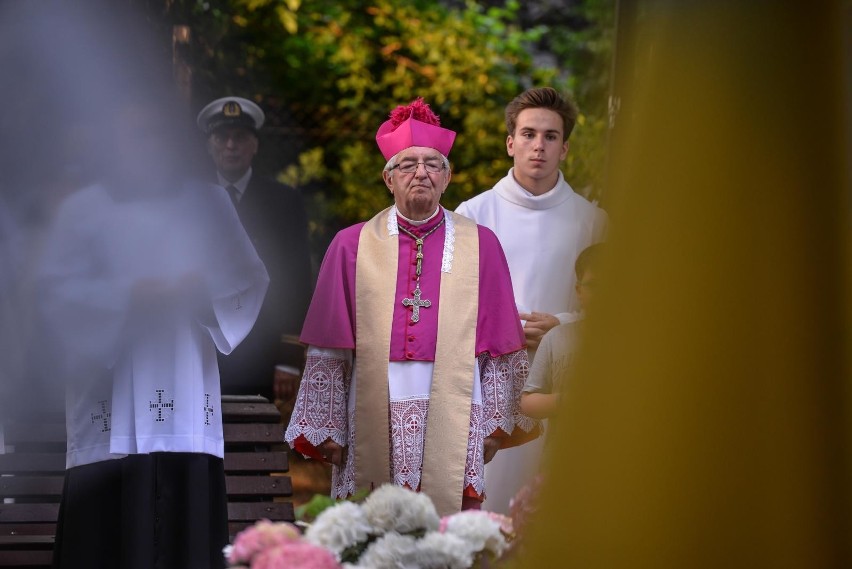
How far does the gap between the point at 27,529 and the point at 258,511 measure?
0.89 metres

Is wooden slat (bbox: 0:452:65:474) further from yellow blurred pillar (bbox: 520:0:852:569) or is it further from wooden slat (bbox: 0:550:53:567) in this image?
yellow blurred pillar (bbox: 520:0:852:569)

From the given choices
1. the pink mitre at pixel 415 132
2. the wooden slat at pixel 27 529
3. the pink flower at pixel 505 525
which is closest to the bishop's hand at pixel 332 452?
the pink mitre at pixel 415 132

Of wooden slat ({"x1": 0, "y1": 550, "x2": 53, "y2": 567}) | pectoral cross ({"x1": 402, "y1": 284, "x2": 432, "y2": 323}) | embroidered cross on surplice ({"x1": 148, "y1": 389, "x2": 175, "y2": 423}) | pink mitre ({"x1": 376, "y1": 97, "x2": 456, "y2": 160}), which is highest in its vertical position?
pink mitre ({"x1": 376, "y1": 97, "x2": 456, "y2": 160})

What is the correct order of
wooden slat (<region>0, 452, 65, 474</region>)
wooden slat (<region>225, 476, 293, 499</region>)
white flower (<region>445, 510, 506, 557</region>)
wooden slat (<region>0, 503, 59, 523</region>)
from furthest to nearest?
1. wooden slat (<region>225, 476, 293, 499</region>)
2. wooden slat (<region>0, 452, 65, 474</region>)
3. wooden slat (<region>0, 503, 59, 523</region>)
4. white flower (<region>445, 510, 506, 557</region>)

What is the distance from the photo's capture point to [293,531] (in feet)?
7.41

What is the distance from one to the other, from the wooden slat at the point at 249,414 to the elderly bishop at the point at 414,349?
1201 millimetres

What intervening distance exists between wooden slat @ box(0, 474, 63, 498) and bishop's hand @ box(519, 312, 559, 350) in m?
1.98

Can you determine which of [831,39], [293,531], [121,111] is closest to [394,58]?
[121,111]

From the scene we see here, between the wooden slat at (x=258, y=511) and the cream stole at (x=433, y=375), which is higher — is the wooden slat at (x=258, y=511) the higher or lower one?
the lower one

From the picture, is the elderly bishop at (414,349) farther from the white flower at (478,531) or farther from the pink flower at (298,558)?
the pink flower at (298,558)

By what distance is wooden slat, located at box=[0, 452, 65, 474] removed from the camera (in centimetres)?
539

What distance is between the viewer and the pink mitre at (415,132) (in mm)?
4430

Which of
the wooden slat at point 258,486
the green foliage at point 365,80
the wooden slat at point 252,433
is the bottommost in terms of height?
the wooden slat at point 258,486

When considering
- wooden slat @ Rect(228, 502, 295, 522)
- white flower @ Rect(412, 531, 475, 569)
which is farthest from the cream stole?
white flower @ Rect(412, 531, 475, 569)
